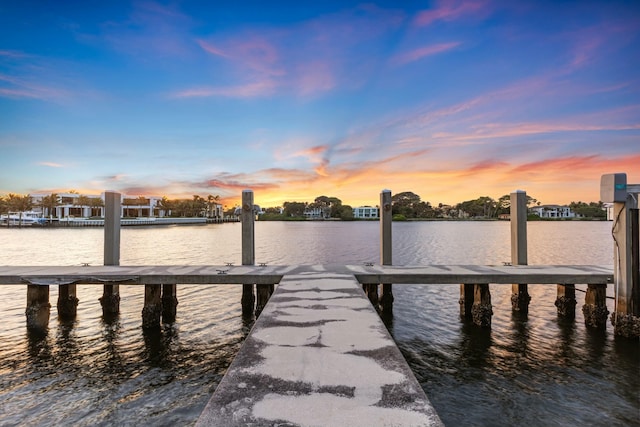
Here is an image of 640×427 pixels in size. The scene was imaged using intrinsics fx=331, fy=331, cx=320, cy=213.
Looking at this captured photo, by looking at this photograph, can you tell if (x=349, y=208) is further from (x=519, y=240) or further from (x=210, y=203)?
(x=519, y=240)

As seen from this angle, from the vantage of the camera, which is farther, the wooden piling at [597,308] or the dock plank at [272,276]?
the wooden piling at [597,308]

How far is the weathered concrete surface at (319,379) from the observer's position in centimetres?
208

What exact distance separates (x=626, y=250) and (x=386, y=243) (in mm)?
5294

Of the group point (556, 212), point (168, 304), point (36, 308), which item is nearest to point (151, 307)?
point (168, 304)

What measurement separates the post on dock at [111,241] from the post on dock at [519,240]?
11.4 meters

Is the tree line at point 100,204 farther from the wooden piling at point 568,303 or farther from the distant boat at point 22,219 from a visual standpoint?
the wooden piling at point 568,303

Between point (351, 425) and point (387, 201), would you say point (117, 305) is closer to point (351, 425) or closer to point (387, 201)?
point (387, 201)

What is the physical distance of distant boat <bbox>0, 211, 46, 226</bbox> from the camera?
88.4m

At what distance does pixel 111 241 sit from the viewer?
31.0 feet

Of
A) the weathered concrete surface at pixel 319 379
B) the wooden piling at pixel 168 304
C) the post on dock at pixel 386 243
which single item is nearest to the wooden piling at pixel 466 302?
the post on dock at pixel 386 243

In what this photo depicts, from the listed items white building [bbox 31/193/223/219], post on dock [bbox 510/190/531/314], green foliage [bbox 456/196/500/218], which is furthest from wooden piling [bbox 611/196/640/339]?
green foliage [bbox 456/196/500/218]

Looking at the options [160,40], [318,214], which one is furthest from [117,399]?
[318,214]

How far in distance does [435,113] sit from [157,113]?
18.6 m

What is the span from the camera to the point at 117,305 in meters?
9.86
